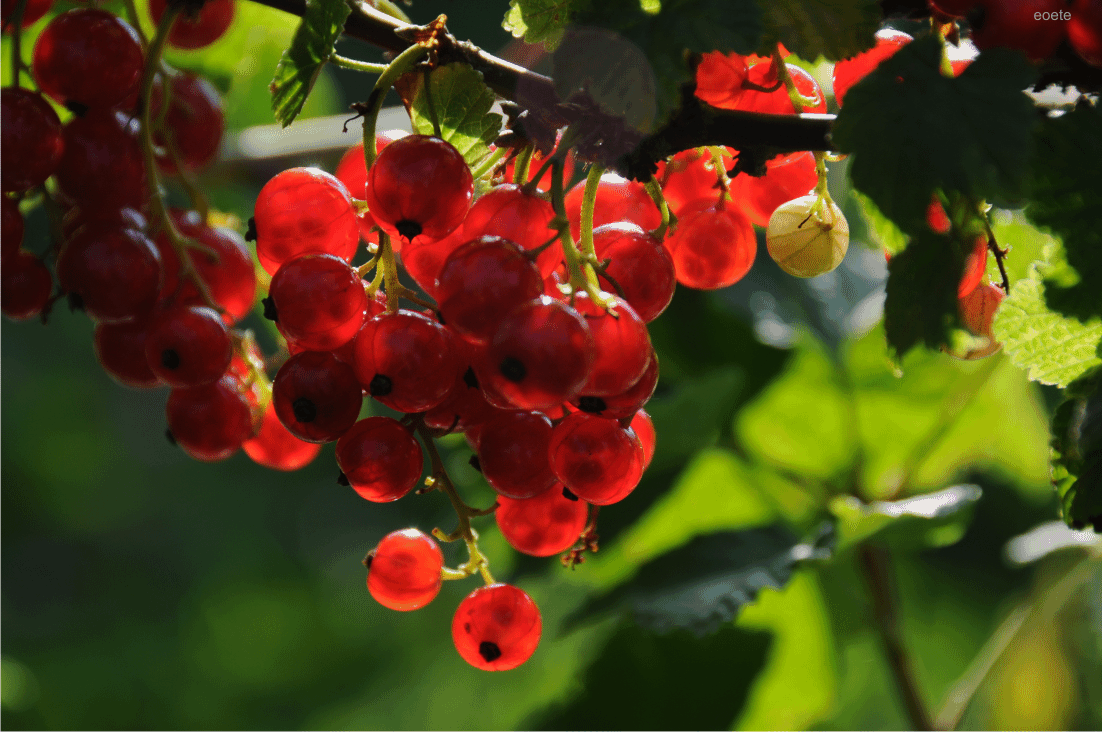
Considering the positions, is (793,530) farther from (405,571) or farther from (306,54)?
(306,54)

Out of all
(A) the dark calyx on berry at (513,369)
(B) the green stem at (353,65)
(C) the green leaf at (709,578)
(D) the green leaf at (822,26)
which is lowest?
(C) the green leaf at (709,578)

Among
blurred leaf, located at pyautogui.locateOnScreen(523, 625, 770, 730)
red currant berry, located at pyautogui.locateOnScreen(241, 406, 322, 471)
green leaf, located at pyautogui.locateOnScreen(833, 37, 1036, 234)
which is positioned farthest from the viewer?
blurred leaf, located at pyautogui.locateOnScreen(523, 625, 770, 730)

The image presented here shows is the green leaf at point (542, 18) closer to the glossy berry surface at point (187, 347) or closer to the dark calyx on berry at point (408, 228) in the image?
the dark calyx on berry at point (408, 228)

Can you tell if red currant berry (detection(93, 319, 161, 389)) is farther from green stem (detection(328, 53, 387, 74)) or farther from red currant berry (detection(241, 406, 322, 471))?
green stem (detection(328, 53, 387, 74))

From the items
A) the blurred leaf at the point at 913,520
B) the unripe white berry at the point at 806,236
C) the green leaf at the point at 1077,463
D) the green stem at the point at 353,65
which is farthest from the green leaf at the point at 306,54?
the blurred leaf at the point at 913,520

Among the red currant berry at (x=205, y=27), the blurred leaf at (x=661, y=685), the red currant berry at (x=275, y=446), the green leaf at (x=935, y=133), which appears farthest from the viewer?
the blurred leaf at (x=661, y=685)

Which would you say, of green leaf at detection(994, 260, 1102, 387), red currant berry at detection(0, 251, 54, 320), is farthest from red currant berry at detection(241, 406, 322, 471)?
green leaf at detection(994, 260, 1102, 387)
